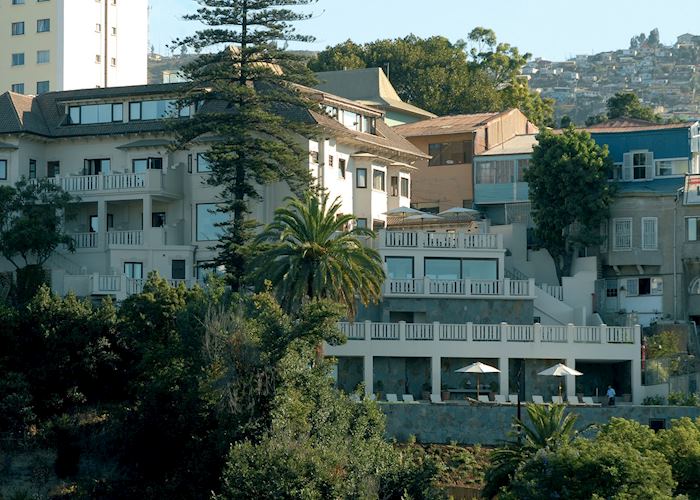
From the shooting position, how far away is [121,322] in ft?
192

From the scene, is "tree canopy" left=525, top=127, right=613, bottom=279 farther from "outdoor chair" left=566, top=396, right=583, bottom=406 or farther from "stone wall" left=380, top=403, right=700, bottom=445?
"stone wall" left=380, top=403, right=700, bottom=445

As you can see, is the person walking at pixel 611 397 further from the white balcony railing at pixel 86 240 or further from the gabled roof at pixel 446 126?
the gabled roof at pixel 446 126

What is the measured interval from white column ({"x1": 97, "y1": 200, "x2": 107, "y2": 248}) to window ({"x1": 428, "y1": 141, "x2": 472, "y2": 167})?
19.5 m

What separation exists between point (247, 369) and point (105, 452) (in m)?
7.70

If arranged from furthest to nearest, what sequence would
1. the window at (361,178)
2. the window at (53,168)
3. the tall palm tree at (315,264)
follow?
the window at (361,178) < the window at (53,168) < the tall palm tree at (315,264)

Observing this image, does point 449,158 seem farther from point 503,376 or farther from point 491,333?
point 503,376

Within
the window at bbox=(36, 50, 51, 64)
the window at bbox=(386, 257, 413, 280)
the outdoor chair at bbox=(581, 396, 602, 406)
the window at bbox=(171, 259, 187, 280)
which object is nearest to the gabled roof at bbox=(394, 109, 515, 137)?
the window at bbox=(386, 257, 413, 280)

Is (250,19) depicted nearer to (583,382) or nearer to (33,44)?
(583,382)

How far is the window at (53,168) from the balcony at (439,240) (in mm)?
16197

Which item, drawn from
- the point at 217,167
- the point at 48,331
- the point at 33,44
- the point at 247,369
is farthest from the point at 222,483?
the point at 33,44

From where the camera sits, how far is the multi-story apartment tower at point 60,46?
94.8 metres

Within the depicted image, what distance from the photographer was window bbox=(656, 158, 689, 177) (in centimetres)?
7256

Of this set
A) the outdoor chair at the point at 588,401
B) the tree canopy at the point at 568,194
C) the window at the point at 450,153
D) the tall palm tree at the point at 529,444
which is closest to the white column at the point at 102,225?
the tree canopy at the point at 568,194

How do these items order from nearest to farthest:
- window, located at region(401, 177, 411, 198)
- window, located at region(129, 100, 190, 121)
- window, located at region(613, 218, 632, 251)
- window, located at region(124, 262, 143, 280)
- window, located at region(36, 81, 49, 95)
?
window, located at region(124, 262, 143, 280)
window, located at region(613, 218, 632, 251)
window, located at region(129, 100, 190, 121)
window, located at region(401, 177, 411, 198)
window, located at region(36, 81, 49, 95)
